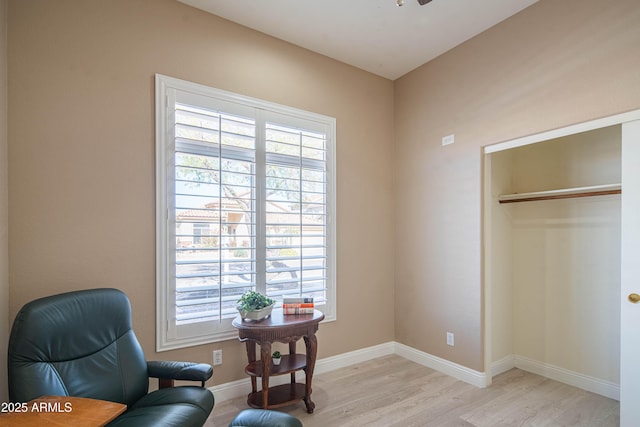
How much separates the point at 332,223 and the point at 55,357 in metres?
2.31

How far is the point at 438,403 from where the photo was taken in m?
2.71

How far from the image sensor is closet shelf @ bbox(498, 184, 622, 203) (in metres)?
2.62

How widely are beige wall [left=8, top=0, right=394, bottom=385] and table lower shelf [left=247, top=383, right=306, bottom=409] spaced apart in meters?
0.31

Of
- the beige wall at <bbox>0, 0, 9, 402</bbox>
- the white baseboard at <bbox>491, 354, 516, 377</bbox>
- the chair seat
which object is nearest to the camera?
the chair seat

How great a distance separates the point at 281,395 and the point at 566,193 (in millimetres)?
2914

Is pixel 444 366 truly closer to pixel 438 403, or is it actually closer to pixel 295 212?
pixel 438 403

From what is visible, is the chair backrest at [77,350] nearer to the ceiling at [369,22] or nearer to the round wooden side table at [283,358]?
the round wooden side table at [283,358]

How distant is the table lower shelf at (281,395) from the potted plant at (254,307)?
0.63m

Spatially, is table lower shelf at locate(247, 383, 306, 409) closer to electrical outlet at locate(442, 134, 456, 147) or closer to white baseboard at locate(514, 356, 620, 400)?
white baseboard at locate(514, 356, 620, 400)

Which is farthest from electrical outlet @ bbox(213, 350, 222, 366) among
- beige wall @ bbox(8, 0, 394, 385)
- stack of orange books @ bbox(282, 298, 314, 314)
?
stack of orange books @ bbox(282, 298, 314, 314)

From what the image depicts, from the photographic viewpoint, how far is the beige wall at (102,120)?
209 centimetres

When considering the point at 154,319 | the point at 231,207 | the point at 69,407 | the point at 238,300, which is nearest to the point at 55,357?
the point at 69,407

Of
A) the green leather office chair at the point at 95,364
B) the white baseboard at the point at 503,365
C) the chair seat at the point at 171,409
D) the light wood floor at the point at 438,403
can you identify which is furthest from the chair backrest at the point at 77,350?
the white baseboard at the point at 503,365

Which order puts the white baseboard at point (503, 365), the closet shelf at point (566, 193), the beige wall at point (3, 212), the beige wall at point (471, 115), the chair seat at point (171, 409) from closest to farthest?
the chair seat at point (171, 409)
the beige wall at point (3, 212)
the beige wall at point (471, 115)
the closet shelf at point (566, 193)
the white baseboard at point (503, 365)
